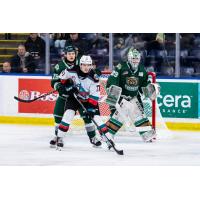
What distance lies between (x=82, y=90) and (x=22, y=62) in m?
3.73

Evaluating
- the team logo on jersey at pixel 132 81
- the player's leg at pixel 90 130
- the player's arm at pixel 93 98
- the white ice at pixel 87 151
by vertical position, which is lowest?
the white ice at pixel 87 151

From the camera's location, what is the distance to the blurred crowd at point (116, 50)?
50.2 feet

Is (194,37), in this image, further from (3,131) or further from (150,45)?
(3,131)

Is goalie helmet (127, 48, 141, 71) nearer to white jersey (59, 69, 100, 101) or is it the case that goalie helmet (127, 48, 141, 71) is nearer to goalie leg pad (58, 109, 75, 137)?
white jersey (59, 69, 100, 101)

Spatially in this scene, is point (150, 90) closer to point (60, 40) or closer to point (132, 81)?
point (132, 81)

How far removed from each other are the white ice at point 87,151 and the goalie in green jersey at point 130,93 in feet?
0.85

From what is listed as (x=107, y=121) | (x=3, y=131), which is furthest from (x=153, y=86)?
(x=3, y=131)

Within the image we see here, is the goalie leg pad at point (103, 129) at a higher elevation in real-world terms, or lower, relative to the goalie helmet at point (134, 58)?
lower

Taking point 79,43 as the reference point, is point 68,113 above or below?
below

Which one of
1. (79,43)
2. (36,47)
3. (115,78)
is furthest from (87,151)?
(36,47)

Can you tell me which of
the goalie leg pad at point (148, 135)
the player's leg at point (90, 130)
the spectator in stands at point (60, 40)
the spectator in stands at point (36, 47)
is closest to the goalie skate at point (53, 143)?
the player's leg at point (90, 130)

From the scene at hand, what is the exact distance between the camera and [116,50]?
1558 cm

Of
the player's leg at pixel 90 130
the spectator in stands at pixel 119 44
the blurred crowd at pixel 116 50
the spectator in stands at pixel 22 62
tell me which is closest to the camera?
the player's leg at pixel 90 130

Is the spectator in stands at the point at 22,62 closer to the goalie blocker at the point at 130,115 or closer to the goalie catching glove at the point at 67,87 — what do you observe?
the goalie blocker at the point at 130,115
